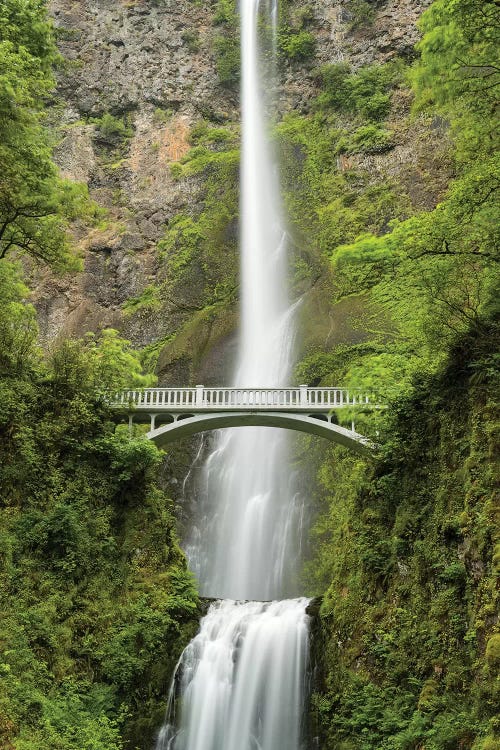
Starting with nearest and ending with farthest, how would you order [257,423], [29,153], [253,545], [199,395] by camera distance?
[29,153] → [199,395] → [257,423] → [253,545]

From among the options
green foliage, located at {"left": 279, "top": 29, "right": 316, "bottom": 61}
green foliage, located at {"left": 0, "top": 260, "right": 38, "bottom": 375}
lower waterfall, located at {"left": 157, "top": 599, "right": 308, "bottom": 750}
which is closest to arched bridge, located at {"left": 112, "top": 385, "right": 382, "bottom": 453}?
green foliage, located at {"left": 0, "top": 260, "right": 38, "bottom": 375}

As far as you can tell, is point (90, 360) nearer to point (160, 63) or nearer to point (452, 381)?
point (452, 381)

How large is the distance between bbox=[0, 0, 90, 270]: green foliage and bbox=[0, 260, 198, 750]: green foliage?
4.90ft

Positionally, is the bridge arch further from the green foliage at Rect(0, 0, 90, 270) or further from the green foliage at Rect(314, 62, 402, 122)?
the green foliage at Rect(314, 62, 402, 122)

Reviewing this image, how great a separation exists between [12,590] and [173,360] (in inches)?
636

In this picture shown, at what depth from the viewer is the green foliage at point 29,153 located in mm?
12305

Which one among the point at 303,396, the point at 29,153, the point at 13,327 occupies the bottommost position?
the point at 303,396

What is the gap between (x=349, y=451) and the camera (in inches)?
822

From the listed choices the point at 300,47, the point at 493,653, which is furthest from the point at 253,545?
the point at 300,47

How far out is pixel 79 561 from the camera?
13.9 metres

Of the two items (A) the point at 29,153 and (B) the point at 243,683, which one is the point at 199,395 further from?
(A) the point at 29,153

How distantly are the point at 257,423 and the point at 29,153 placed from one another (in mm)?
9586

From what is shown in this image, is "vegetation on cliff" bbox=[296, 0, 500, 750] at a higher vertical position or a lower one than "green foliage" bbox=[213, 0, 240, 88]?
lower

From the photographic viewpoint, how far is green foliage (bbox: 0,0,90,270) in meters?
12.3
